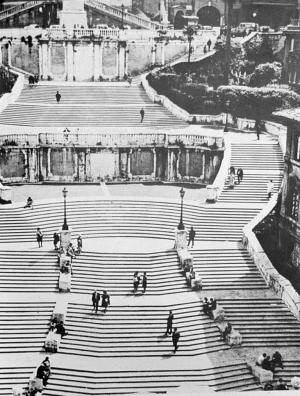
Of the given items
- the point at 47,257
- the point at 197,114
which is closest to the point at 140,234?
the point at 47,257

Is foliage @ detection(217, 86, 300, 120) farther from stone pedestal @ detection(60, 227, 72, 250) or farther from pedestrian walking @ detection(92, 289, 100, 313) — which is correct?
pedestrian walking @ detection(92, 289, 100, 313)

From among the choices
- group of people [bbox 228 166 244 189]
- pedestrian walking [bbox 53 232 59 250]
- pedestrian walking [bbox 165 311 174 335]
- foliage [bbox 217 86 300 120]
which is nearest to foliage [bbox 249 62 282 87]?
foliage [bbox 217 86 300 120]

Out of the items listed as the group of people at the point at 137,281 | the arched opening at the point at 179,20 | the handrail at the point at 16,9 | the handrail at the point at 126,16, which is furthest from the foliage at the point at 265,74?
the group of people at the point at 137,281

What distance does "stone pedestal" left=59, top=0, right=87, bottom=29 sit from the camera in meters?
55.3

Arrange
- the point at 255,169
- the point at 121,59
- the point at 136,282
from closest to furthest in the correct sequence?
the point at 136,282, the point at 255,169, the point at 121,59

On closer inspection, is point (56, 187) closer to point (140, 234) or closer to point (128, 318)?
point (140, 234)

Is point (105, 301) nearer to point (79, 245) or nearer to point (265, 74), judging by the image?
point (79, 245)

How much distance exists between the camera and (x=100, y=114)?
4456cm

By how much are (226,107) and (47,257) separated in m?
17.7

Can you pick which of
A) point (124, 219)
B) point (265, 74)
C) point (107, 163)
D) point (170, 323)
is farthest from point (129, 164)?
point (170, 323)

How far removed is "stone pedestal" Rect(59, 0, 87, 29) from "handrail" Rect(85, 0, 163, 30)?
2093mm

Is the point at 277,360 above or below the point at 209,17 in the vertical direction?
below

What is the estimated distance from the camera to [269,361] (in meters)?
26.0

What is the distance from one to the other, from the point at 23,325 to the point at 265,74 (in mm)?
26212
